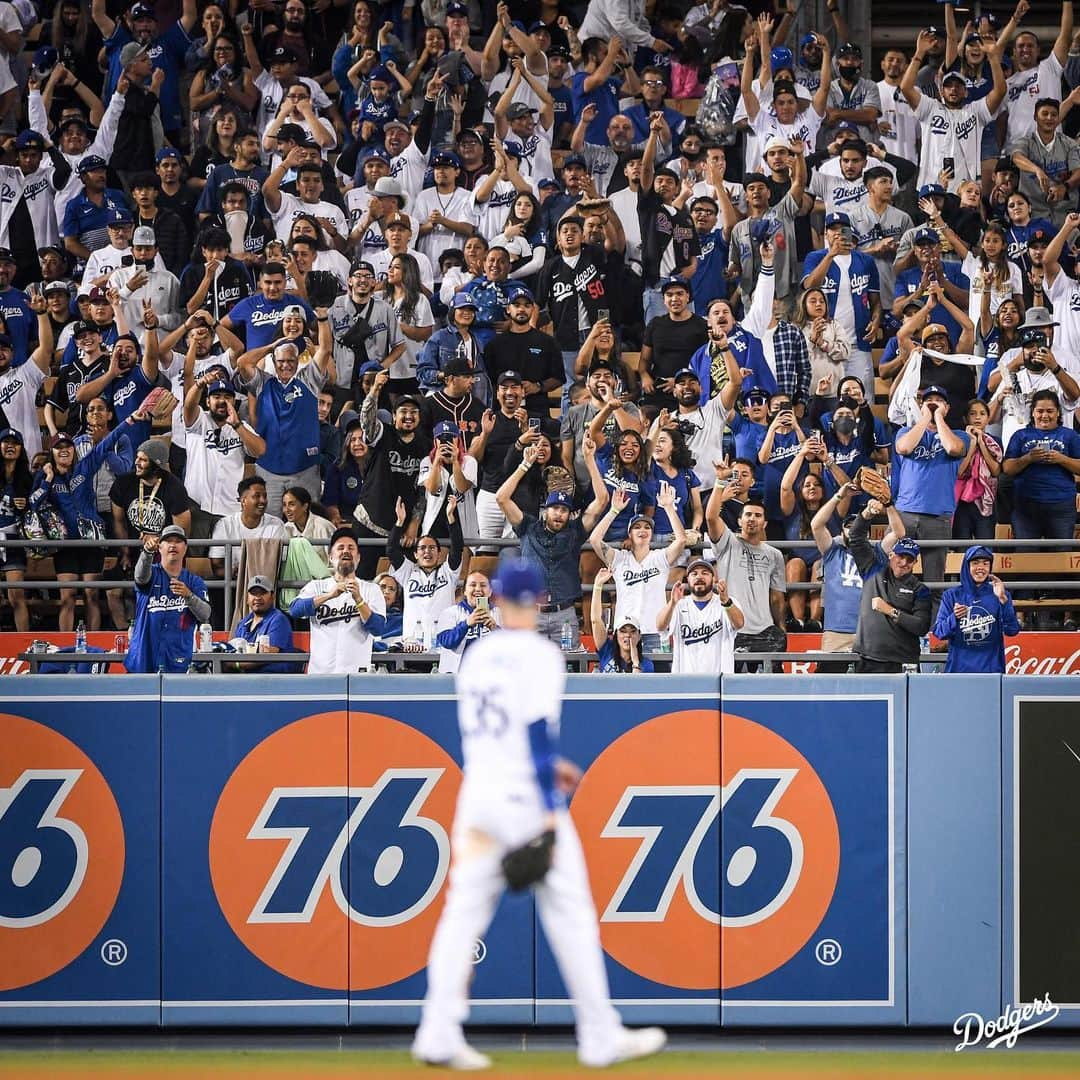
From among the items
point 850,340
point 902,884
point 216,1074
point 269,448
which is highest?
point 850,340

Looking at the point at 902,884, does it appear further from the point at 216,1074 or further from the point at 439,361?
the point at 439,361

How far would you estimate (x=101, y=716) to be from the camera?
11.8 meters

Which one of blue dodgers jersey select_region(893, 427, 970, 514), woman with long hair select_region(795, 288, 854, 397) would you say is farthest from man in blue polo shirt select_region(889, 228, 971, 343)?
blue dodgers jersey select_region(893, 427, 970, 514)

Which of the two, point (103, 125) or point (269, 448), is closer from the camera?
point (269, 448)

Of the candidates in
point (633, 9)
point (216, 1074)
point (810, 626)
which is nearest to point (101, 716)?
point (216, 1074)

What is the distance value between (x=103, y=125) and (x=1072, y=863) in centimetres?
1505

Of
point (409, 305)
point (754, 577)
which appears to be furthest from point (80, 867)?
point (409, 305)

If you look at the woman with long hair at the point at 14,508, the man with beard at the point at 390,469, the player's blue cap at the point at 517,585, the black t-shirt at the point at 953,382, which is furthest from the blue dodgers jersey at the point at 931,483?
the player's blue cap at the point at 517,585

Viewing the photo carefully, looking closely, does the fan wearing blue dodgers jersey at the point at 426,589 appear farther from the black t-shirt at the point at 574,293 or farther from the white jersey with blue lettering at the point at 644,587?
the black t-shirt at the point at 574,293

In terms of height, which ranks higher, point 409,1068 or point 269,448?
point 269,448

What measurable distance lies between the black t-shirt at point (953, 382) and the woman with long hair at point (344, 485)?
18.8 feet

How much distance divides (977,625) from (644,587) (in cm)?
297

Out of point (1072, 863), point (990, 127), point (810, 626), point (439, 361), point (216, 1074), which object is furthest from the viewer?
point (990, 127)

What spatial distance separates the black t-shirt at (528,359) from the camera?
56.1ft
